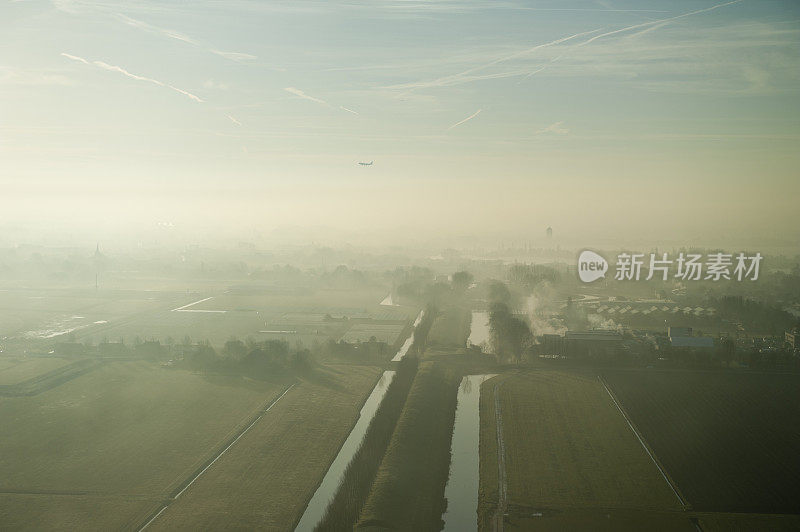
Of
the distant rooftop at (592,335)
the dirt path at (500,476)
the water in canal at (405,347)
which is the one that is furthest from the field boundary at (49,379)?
the distant rooftop at (592,335)

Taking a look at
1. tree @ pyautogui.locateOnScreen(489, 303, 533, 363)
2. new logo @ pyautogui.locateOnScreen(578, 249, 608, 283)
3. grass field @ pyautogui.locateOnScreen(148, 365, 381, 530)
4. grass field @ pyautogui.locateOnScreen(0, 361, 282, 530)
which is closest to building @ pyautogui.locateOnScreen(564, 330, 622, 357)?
tree @ pyautogui.locateOnScreen(489, 303, 533, 363)

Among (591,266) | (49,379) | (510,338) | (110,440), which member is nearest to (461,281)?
(591,266)

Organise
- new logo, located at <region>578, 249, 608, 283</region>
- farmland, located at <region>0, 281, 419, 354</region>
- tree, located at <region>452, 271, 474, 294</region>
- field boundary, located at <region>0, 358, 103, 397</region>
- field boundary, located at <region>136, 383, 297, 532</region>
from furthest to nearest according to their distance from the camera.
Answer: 1. tree, located at <region>452, 271, 474, 294</region>
2. new logo, located at <region>578, 249, 608, 283</region>
3. farmland, located at <region>0, 281, 419, 354</region>
4. field boundary, located at <region>0, 358, 103, 397</region>
5. field boundary, located at <region>136, 383, 297, 532</region>

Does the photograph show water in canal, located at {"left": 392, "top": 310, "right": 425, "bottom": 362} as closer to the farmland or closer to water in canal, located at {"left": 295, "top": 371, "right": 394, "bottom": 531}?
the farmland

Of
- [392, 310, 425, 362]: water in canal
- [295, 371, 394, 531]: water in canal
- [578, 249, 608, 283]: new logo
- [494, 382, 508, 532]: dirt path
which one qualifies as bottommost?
[295, 371, 394, 531]: water in canal

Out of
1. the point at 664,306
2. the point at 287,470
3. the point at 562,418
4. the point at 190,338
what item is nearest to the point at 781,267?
the point at 664,306

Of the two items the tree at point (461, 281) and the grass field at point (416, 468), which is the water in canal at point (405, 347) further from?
the tree at point (461, 281)

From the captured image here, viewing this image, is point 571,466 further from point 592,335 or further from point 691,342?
point 691,342
